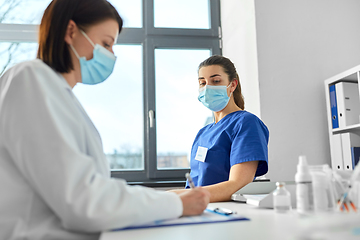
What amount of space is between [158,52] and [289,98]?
125 cm

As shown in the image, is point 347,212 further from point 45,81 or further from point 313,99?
point 313,99

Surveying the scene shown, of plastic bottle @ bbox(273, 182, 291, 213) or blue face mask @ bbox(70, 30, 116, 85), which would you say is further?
blue face mask @ bbox(70, 30, 116, 85)

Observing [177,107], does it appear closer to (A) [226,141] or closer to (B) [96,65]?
(A) [226,141]

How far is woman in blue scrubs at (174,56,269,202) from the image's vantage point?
1437 mm

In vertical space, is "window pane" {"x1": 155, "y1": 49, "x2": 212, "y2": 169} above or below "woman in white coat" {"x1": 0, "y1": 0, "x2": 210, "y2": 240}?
above

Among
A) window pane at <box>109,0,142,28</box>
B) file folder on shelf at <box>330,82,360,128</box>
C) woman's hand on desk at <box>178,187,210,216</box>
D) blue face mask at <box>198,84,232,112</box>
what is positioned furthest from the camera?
window pane at <box>109,0,142,28</box>

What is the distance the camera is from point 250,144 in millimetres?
1465

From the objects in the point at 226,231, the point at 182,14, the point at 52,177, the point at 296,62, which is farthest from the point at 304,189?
the point at 182,14

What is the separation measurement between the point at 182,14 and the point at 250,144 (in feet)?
6.45

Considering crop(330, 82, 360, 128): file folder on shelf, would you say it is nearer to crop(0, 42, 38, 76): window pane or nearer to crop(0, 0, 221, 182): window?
crop(0, 0, 221, 182): window

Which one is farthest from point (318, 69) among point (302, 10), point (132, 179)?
point (132, 179)

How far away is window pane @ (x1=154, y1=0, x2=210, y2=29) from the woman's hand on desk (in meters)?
2.38

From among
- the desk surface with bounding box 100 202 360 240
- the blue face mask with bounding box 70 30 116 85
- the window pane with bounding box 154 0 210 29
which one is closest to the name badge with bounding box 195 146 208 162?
the blue face mask with bounding box 70 30 116 85

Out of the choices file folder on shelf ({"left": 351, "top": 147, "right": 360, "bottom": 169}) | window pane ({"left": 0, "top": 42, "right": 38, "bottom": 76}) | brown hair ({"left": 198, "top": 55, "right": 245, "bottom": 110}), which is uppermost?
window pane ({"left": 0, "top": 42, "right": 38, "bottom": 76})
